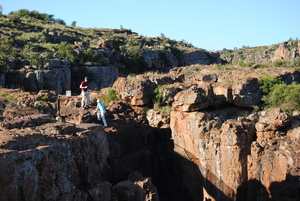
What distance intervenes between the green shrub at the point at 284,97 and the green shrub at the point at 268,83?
0.86 ft

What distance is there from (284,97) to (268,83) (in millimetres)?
1194

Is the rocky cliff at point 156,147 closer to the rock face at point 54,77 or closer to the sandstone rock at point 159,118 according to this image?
the sandstone rock at point 159,118

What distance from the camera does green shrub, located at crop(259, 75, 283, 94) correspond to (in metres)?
17.6

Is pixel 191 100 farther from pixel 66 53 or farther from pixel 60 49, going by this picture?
pixel 60 49

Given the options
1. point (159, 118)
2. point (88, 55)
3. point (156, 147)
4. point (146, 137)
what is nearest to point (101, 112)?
point (146, 137)

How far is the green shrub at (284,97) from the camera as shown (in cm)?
1664

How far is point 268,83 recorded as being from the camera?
1797 cm

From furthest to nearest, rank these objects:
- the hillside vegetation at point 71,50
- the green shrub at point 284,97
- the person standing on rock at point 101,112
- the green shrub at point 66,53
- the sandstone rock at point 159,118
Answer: the green shrub at point 66,53
the hillside vegetation at point 71,50
the green shrub at point 284,97
the sandstone rock at point 159,118
the person standing on rock at point 101,112

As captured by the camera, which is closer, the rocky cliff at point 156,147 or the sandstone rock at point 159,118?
the rocky cliff at point 156,147

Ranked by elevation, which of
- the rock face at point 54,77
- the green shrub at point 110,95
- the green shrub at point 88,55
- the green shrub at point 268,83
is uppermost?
the green shrub at point 88,55

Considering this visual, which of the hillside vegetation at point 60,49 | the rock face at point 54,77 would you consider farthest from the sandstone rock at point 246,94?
the hillside vegetation at point 60,49

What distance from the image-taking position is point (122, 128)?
10227 millimetres

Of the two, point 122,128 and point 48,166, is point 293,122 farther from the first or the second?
point 48,166

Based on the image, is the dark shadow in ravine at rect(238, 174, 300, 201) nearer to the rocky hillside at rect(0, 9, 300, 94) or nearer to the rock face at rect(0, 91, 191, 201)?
the rock face at rect(0, 91, 191, 201)
